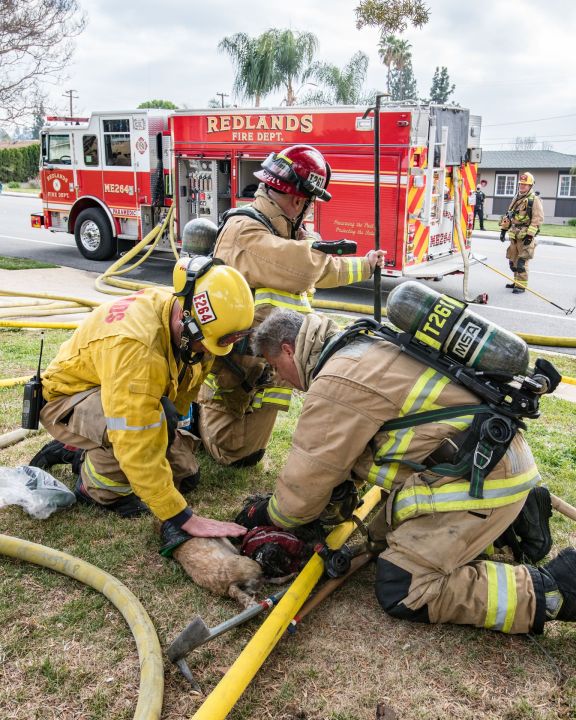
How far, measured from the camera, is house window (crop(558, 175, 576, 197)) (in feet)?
123

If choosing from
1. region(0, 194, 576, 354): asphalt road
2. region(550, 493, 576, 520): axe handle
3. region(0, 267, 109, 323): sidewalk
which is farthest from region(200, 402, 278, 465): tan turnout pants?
region(0, 194, 576, 354): asphalt road

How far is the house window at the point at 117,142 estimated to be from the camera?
1120 cm

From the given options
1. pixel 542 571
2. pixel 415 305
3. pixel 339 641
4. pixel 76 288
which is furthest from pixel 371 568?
pixel 76 288

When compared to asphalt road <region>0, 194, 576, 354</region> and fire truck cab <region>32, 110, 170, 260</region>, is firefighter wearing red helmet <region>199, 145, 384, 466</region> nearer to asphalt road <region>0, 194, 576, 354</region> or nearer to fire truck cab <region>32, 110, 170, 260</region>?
asphalt road <region>0, 194, 576, 354</region>

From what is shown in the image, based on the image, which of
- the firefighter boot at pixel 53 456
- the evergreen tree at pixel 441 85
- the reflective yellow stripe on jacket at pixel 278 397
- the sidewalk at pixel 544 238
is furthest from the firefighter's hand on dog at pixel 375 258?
the evergreen tree at pixel 441 85

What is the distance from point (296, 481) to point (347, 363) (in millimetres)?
542

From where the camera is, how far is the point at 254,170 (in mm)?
10625

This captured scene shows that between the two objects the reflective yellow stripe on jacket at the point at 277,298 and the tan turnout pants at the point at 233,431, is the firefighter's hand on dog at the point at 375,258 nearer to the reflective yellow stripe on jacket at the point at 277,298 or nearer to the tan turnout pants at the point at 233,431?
the reflective yellow stripe on jacket at the point at 277,298

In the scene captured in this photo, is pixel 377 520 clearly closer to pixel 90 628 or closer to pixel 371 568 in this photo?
pixel 371 568

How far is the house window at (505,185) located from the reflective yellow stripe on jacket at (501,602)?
39.2 m

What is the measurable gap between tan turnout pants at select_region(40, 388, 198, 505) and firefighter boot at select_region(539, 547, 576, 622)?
2.11 meters

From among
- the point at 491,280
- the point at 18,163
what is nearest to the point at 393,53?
the point at 18,163

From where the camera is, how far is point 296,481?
278 centimetres

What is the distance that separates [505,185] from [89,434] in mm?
39757
